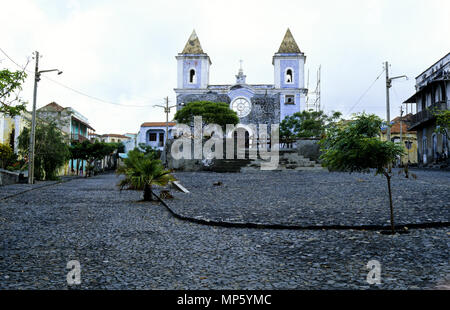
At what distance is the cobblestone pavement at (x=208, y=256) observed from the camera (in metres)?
3.80

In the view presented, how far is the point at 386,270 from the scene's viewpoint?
13.4 ft

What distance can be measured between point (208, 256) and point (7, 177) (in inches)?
667

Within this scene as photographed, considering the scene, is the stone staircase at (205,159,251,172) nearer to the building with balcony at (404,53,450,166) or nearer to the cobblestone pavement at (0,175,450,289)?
the building with balcony at (404,53,450,166)

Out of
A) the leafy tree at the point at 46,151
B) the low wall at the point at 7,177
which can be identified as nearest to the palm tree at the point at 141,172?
the low wall at the point at 7,177

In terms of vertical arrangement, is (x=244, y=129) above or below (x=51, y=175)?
above

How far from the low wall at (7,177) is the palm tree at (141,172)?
10.0 meters

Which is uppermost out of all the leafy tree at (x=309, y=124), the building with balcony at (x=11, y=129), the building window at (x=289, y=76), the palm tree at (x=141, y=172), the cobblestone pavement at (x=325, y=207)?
the building window at (x=289, y=76)

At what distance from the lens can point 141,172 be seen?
10.7 metres

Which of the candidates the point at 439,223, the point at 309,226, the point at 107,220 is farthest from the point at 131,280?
the point at 439,223

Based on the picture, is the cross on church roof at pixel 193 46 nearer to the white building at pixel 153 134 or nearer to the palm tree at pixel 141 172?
the white building at pixel 153 134

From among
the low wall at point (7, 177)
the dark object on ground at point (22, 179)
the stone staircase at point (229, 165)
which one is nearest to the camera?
the low wall at point (7, 177)

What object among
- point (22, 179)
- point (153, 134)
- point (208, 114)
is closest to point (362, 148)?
point (22, 179)

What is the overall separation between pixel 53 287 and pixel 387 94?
2685 centimetres

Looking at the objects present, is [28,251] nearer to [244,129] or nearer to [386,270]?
[386,270]
